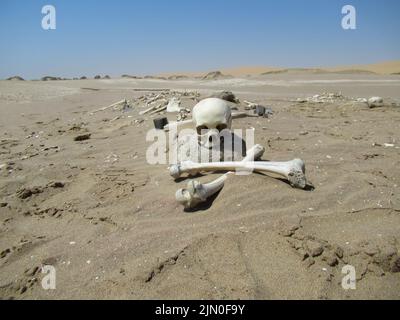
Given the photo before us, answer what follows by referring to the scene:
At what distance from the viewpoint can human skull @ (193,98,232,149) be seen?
11.2ft

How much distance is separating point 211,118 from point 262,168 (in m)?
0.69

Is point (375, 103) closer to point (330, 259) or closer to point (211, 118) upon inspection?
point (211, 118)

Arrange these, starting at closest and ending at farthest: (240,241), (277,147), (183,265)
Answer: (183,265) → (240,241) → (277,147)

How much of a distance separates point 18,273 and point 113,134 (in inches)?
172

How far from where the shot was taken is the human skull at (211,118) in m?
3.42

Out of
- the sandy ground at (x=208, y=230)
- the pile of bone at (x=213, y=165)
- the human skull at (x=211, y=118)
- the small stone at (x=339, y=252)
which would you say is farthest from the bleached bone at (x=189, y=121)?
the small stone at (x=339, y=252)

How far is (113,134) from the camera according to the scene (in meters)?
6.69

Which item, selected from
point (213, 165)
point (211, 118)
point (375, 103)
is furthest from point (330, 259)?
point (375, 103)

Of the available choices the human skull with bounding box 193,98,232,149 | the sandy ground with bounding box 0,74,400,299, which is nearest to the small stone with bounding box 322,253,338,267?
the sandy ground with bounding box 0,74,400,299

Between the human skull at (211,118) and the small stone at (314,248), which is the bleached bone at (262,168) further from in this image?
the small stone at (314,248)

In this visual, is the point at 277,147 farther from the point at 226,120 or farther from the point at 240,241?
the point at 240,241

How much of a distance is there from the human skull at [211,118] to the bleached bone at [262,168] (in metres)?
0.27

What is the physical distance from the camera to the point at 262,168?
338 cm
